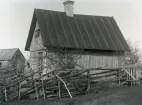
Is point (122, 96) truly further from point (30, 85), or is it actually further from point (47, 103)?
point (30, 85)

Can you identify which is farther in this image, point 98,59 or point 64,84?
point 98,59

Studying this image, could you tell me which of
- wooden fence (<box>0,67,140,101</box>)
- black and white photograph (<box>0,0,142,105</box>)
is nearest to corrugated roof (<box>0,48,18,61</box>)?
black and white photograph (<box>0,0,142,105</box>)

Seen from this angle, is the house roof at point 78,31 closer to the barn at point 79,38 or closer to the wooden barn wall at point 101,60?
the barn at point 79,38

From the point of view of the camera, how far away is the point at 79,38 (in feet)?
79.6

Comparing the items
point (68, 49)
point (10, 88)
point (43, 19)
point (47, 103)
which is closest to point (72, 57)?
point (68, 49)

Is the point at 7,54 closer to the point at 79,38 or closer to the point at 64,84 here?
the point at 79,38

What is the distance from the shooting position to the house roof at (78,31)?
76.8 feet

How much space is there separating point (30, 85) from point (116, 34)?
12.0 metres

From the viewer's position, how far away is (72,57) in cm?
2320

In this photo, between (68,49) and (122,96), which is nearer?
(122,96)

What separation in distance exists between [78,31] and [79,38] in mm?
1013

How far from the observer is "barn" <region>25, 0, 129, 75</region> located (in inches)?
920

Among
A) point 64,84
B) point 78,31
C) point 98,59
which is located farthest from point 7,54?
point 64,84

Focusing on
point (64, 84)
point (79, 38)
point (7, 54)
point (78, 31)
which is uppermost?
point (78, 31)
